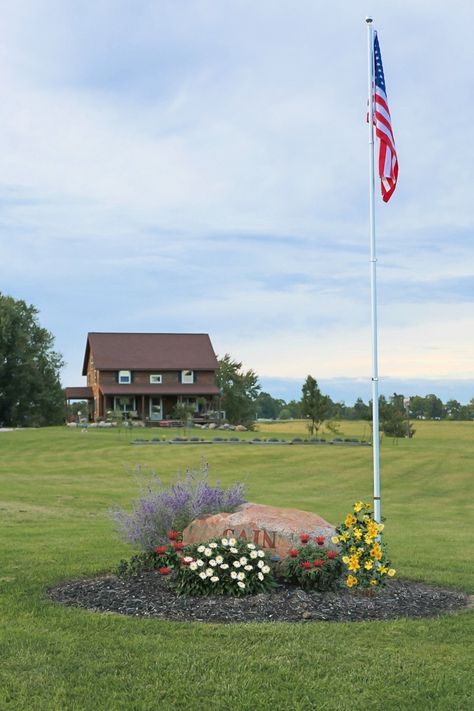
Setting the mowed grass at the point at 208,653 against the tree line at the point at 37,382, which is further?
the tree line at the point at 37,382

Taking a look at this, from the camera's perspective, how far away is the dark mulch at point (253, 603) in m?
7.34

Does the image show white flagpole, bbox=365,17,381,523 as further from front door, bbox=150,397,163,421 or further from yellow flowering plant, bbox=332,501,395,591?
front door, bbox=150,397,163,421

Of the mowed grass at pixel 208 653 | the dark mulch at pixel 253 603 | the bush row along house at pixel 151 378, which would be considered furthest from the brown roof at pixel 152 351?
the dark mulch at pixel 253 603

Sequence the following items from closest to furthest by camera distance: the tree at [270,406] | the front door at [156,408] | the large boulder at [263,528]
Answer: the large boulder at [263,528]
the front door at [156,408]
the tree at [270,406]

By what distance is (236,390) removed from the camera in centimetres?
6806

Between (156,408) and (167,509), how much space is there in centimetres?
4988

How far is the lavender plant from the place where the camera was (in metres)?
9.05

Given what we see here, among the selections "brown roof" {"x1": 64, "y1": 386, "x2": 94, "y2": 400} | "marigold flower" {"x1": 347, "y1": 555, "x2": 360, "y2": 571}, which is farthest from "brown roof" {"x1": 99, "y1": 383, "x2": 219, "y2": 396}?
"marigold flower" {"x1": 347, "y1": 555, "x2": 360, "y2": 571}

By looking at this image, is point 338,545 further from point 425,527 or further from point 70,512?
point 70,512

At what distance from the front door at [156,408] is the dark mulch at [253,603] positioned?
164 feet

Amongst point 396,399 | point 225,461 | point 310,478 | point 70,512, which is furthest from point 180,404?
point 70,512

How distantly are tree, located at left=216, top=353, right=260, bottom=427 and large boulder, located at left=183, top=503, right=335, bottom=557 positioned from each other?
56.8 m

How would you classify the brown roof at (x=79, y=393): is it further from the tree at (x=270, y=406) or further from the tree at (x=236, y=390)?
the tree at (x=270, y=406)

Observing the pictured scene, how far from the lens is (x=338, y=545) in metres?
8.37
